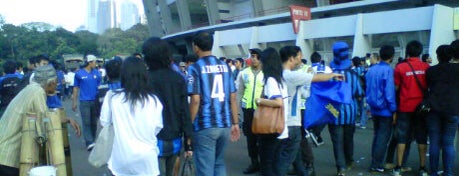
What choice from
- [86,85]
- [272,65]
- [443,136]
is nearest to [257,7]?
[86,85]

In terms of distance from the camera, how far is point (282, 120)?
4.95 m

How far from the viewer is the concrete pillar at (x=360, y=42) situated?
2192cm

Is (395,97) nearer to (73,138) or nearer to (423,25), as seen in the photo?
(73,138)

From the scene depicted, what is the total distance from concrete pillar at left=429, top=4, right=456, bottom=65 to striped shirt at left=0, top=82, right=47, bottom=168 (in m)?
16.6

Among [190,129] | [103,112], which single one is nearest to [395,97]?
[190,129]

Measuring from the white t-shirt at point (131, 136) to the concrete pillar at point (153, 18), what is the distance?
48.0m

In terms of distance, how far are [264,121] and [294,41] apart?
2294 centimetres

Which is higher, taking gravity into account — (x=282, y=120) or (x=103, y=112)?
(x=103, y=112)

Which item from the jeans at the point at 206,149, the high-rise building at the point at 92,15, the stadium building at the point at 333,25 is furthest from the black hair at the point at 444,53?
the high-rise building at the point at 92,15

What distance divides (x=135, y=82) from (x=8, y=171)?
1.42 m

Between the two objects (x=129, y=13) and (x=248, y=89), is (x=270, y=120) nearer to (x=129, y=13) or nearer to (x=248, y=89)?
(x=248, y=89)

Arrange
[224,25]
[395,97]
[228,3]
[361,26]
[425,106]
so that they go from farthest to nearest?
1. [228,3]
2. [224,25]
3. [361,26]
4. [395,97]
5. [425,106]

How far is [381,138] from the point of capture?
6727 millimetres

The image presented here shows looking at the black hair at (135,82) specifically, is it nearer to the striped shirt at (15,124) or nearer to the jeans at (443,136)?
the striped shirt at (15,124)
